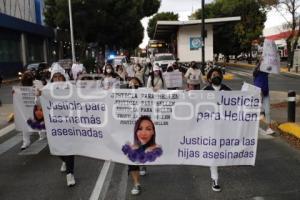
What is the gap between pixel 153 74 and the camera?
12859mm

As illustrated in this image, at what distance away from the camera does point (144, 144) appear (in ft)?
22.0

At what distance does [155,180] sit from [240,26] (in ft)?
182

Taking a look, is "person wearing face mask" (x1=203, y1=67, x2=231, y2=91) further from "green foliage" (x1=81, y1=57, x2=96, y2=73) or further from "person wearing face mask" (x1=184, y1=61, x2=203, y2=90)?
"green foliage" (x1=81, y1=57, x2=96, y2=73)

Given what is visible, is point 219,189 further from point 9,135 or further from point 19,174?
point 9,135

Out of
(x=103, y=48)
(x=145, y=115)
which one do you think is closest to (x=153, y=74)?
(x=145, y=115)

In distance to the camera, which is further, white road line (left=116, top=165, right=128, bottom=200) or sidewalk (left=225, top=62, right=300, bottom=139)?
sidewalk (left=225, top=62, right=300, bottom=139)

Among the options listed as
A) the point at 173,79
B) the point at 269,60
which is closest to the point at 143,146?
the point at 269,60

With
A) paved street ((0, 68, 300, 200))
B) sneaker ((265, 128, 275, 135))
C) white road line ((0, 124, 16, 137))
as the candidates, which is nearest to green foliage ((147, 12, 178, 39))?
white road line ((0, 124, 16, 137))

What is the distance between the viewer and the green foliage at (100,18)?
51.3 m

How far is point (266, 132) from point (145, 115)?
525cm

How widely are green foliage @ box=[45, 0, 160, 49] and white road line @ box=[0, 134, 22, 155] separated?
39.3m

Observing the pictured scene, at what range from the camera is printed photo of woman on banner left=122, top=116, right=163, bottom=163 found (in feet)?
22.0

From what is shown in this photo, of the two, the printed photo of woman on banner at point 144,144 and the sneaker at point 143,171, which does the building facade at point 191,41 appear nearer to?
the sneaker at point 143,171

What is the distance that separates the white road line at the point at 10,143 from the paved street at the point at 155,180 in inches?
41.7
